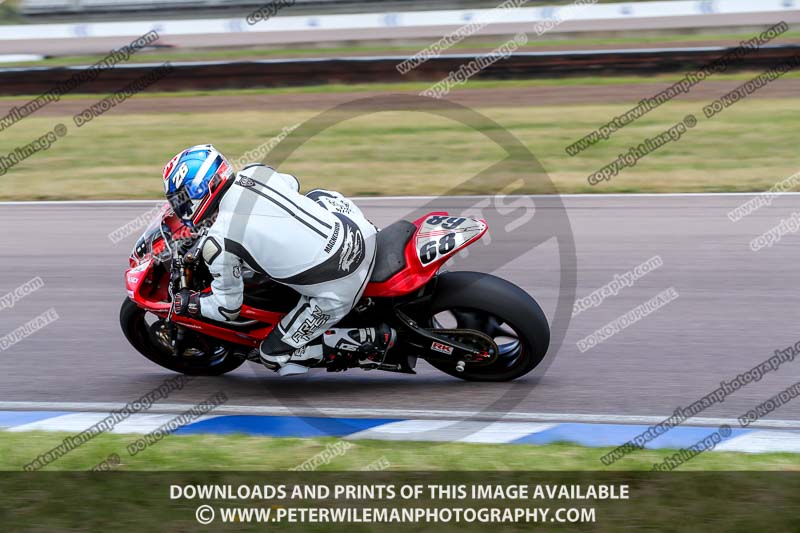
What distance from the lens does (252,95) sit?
1848 centimetres

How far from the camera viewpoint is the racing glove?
18.9 ft

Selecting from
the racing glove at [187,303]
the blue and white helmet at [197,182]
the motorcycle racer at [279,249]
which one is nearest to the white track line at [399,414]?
the motorcycle racer at [279,249]

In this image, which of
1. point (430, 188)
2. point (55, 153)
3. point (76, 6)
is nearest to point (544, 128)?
point (430, 188)

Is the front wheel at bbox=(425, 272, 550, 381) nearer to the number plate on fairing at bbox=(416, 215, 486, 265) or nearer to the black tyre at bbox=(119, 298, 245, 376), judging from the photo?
the number plate on fairing at bbox=(416, 215, 486, 265)

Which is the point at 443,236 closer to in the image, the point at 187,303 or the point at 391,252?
the point at 391,252

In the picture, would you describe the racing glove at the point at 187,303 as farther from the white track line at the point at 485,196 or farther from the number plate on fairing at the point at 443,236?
the white track line at the point at 485,196

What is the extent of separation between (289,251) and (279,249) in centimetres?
6

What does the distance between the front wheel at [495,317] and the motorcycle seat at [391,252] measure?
33cm

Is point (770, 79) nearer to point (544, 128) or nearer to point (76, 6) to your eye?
point (544, 128)

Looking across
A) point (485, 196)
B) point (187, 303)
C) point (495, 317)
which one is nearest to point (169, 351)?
point (187, 303)

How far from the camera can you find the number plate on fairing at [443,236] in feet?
18.8

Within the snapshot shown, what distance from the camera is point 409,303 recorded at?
5.95m

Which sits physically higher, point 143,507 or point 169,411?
point 143,507

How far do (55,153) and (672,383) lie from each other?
11.5m
